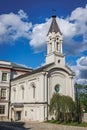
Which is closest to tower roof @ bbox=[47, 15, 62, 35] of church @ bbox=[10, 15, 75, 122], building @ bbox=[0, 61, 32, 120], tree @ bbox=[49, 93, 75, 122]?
church @ bbox=[10, 15, 75, 122]

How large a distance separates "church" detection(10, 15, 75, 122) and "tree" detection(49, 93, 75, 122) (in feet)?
5.93

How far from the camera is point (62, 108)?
34.2 meters

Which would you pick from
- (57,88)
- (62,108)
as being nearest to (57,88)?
(57,88)

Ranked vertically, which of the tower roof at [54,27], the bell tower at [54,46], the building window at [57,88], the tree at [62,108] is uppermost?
the tower roof at [54,27]

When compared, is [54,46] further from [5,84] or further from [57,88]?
[5,84]

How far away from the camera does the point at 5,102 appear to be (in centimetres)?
4594

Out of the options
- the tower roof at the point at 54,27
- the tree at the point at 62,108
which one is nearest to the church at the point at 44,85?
the tower roof at the point at 54,27

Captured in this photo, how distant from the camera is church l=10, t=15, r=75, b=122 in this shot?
3722 centimetres

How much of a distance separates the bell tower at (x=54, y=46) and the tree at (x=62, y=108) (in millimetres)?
8490

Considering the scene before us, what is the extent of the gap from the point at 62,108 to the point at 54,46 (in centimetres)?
1338

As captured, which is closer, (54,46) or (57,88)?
(57,88)

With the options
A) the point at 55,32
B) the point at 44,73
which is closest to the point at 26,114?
the point at 44,73

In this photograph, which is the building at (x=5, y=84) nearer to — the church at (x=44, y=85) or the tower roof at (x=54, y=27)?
the church at (x=44, y=85)

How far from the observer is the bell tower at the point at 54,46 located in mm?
41366
